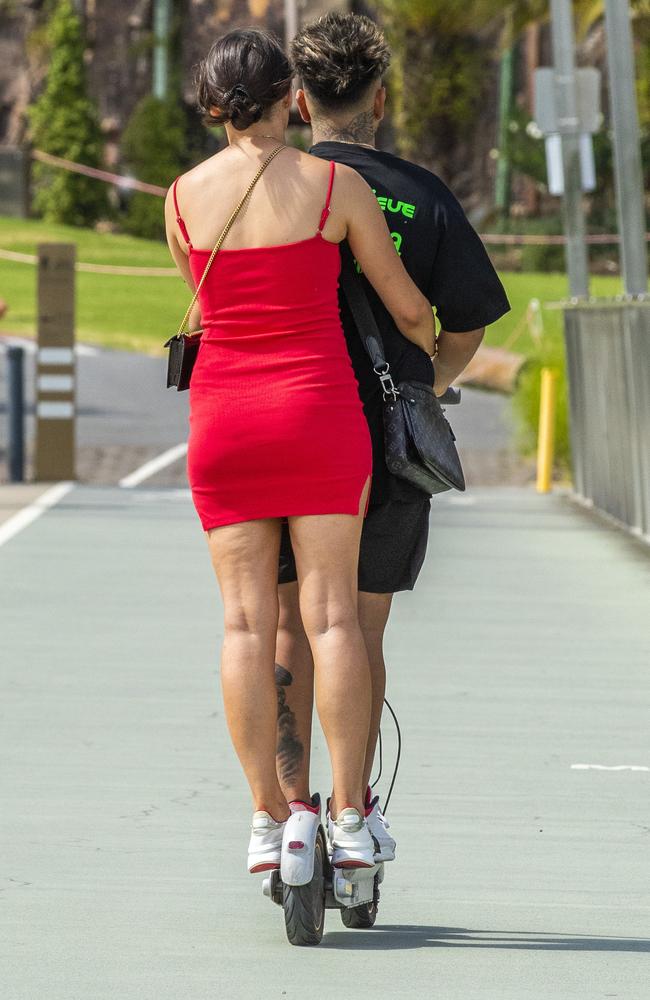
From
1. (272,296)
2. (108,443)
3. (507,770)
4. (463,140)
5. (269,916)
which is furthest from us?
(463,140)

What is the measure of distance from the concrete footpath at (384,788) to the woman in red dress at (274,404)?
328 millimetres

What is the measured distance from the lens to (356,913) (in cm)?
475

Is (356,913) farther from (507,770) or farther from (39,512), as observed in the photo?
(39,512)

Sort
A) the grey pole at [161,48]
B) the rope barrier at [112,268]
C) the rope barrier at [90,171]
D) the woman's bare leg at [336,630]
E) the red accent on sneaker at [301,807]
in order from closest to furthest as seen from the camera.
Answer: the woman's bare leg at [336,630] → the red accent on sneaker at [301,807] → the rope barrier at [112,268] → the rope barrier at [90,171] → the grey pole at [161,48]

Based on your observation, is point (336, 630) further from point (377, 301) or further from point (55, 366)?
point (55, 366)

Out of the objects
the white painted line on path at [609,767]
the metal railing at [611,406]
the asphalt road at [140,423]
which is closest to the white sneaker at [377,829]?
the white painted line on path at [609,767]

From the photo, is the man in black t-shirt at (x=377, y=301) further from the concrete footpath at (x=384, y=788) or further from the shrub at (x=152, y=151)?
the shrub at (x=152, y=151)

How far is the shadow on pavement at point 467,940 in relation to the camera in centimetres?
464

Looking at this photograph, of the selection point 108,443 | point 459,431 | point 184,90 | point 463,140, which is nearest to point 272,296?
point 108,443

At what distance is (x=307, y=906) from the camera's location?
4.54 m

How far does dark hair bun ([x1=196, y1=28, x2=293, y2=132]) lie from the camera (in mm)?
4566

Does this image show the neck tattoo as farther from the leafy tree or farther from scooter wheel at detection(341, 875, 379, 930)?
the leafy tree

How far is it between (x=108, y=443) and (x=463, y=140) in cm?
2734

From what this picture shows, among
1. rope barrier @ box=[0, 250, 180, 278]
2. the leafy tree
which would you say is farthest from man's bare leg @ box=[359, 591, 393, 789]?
the leafy tree
